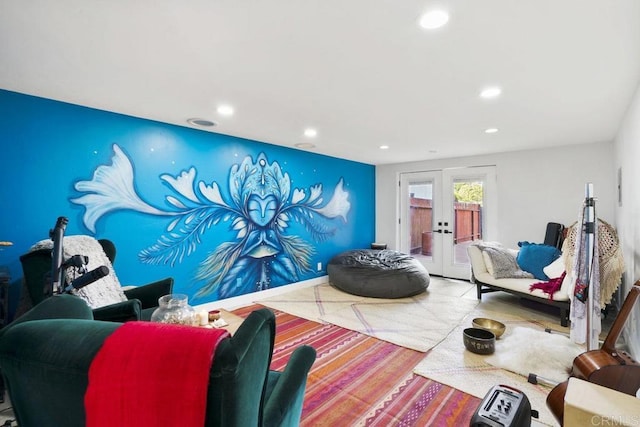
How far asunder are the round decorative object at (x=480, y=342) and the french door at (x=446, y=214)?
273 cm

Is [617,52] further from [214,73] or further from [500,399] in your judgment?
[214,73]

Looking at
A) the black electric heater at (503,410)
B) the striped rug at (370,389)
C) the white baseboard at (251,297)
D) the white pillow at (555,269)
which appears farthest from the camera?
the white baseboard at (251,297)

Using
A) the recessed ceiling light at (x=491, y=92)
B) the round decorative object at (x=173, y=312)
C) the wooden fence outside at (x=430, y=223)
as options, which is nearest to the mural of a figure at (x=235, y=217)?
the round decorative object at (x=173, y=312)

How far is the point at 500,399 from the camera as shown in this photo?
1020 millimetres

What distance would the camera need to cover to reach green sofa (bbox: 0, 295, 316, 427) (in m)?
0.65

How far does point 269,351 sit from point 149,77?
86.0 inches

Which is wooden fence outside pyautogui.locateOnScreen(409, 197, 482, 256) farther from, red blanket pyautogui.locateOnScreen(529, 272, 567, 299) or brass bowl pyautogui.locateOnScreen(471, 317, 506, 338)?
brass bowl pyautogui.locateOnScreen(471, 317, 506, 338)

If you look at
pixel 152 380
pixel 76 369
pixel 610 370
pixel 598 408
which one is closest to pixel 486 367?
pixel 610 370

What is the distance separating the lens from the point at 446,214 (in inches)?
214

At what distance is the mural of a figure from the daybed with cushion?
236cm

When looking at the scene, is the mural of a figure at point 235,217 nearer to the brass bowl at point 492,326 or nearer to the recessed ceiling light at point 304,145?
the recessed ceiling light at point 304,145

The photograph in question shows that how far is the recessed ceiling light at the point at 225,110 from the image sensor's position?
2.81 meters

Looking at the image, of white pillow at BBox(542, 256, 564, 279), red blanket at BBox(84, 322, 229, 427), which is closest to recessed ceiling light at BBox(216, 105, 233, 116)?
red blanket at BBox(84, 322, 229, 427)

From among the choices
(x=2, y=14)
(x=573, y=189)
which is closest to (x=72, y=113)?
(x=2, y=14)
